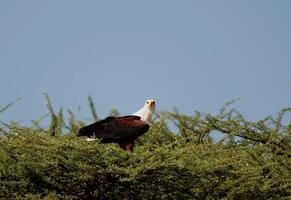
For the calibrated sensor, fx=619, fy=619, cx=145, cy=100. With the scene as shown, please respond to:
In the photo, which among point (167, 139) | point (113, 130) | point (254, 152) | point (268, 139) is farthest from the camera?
point (167, 139)

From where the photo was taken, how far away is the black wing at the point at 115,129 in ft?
27.9

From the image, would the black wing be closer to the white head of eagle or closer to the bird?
the bird

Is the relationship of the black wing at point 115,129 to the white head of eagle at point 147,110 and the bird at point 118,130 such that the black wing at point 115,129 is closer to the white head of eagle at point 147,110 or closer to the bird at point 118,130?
the bird at point 118,130

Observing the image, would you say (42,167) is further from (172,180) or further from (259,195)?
(259,195)

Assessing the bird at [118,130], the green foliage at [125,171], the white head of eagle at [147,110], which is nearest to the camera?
the green foliage at [125,171]

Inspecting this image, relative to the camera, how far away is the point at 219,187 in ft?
27.3

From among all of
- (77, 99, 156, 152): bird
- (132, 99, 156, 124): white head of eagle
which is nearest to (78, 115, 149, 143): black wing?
(77, 99, 156, 152): bird

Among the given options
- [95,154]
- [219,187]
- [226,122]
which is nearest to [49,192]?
[95,154]

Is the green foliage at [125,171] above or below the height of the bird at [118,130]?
below

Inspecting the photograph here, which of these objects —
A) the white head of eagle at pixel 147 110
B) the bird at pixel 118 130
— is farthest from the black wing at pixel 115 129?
the white head of eagle at pixel 147 110

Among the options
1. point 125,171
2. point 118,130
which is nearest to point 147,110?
point 118,130

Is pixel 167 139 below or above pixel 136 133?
above

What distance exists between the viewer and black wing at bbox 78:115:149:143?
27.9 ft

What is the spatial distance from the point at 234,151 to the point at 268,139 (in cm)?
68
